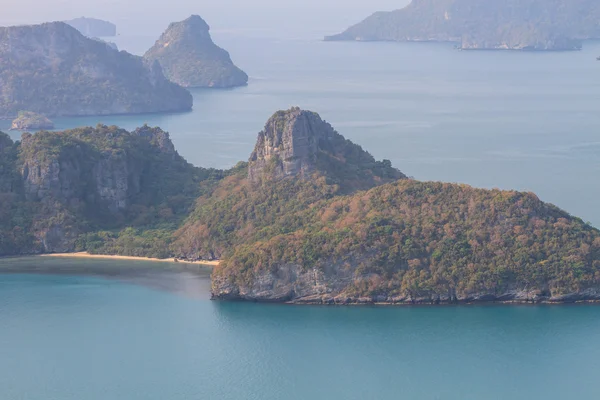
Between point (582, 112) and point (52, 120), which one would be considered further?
point (52, 120)

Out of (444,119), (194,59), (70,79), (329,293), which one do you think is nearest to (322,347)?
(329,293)

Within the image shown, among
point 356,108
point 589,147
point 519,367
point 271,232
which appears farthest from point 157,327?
point 356,108

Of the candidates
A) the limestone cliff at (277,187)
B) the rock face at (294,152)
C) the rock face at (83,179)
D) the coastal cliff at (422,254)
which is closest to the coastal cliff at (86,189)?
the rock face at (83,179)

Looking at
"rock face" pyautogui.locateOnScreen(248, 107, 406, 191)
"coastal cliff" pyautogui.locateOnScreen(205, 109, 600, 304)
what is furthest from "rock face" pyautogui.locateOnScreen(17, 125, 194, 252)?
"coastal cliff" pyautogui.locateOnScreen(205, 109, 600, 304)

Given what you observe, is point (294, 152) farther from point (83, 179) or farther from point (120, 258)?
point (83, 179)

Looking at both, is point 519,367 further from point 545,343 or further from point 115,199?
point 115,199
